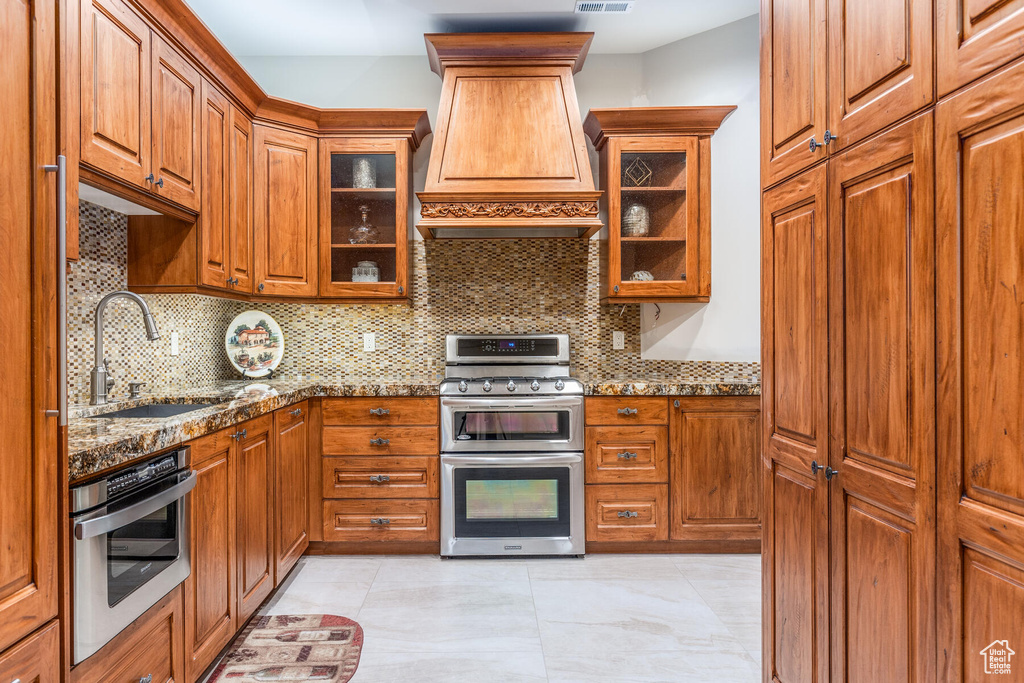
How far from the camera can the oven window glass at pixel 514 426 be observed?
9.49 feet

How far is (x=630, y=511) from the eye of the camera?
289 cm

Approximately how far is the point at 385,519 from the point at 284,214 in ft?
5.78

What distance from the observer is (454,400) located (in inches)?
113

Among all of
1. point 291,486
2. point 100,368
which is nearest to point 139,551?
point 100,368

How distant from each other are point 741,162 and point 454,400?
2.16 metres

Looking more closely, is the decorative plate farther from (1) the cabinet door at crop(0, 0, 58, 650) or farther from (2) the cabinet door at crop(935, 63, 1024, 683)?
(2) the cabinet door at crop(935, 63, 1024, 683)

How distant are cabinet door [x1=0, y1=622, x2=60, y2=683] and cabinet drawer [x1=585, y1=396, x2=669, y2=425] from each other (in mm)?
2269

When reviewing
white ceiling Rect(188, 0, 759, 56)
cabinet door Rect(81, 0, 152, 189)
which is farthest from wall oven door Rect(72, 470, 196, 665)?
white ceiling Rect(188, 0, 759, 56)

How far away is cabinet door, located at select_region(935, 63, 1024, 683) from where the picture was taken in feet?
2.72

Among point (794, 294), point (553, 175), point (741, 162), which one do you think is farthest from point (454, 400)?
point (741, 162)

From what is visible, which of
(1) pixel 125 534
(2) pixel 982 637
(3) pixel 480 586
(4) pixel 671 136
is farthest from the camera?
(4) pixel 671 136

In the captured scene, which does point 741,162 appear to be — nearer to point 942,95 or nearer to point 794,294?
point 794,294

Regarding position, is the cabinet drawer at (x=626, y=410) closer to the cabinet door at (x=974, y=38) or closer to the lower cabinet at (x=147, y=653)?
the lower cabinet at (x=147, y=653)

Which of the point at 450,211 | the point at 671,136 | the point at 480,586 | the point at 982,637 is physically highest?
the point at 671,136
